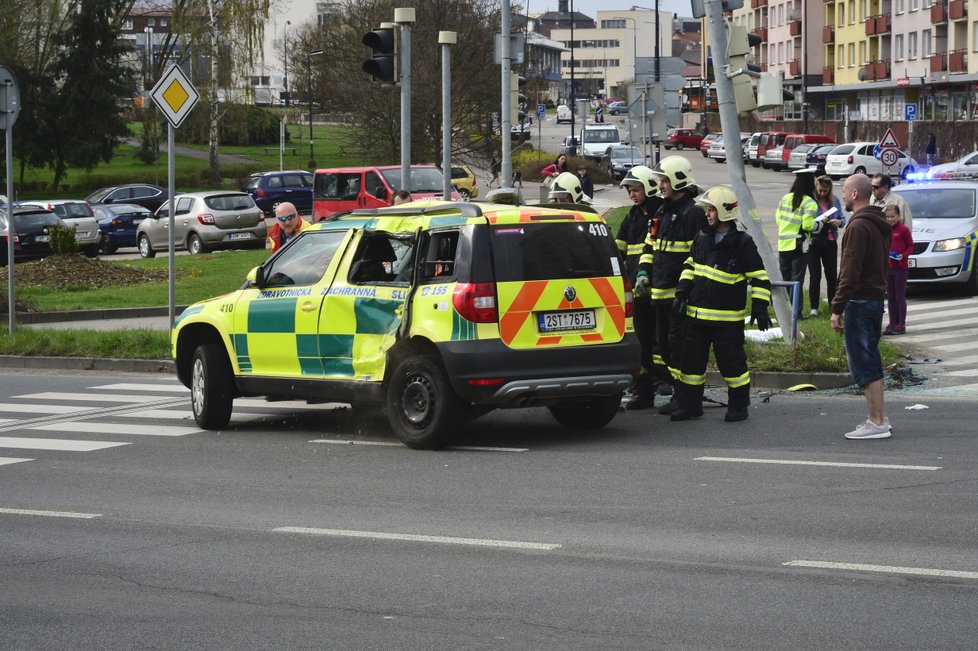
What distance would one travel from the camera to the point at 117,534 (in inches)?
324

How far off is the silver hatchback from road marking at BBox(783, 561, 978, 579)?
101 feet

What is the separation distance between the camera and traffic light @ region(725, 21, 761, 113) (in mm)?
15562

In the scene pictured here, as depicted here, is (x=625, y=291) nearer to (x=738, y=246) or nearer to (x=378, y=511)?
(x=738, y=246)

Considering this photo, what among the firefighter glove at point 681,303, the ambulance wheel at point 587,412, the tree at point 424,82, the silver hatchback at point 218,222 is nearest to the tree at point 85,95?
the tree at point 424,82

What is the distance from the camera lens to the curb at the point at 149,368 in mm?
13805

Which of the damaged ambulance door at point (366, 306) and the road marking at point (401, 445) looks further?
the damaged ambulance door at point (366, 306)

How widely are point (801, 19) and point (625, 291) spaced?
10549cm

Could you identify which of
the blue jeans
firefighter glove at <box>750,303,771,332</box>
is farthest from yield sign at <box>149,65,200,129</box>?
the blue jeans

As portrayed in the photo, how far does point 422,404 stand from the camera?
1091cm

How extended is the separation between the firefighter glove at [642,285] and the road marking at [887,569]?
18.3ft

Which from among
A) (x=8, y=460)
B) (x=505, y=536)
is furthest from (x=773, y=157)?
(x=505, y=536)

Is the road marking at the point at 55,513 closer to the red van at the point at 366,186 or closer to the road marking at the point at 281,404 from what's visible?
the road marking at the point at 281,404

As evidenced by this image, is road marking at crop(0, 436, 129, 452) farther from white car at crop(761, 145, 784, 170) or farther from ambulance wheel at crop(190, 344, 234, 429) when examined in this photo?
white car at crop(761, 145, 784, 170)

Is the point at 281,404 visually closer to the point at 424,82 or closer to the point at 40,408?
the point at 40,408
